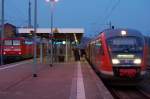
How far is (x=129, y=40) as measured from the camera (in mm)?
21219

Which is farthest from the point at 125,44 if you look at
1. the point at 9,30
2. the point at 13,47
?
the point at 9,30

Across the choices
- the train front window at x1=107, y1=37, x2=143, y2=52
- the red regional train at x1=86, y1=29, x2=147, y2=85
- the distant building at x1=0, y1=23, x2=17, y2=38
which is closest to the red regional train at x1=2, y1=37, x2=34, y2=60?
the red regional train at x1=86, y1=29, x2=147, y2=85

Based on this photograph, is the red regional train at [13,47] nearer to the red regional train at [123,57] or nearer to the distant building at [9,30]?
the red regional train at [123,57]

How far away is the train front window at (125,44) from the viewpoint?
20781 mm

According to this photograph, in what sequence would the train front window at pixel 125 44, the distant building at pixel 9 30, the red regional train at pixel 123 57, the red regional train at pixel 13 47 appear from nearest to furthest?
the red regional train at pixel 123 57 → the train front window at pixel 125 44 → the red regional train at pixel 13 47 → the distant building at pixel 9 30

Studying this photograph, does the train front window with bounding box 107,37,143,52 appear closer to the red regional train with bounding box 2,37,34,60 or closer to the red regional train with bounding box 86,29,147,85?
the red regional train with bounding box 86,29,147,85

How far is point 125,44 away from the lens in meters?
21.0

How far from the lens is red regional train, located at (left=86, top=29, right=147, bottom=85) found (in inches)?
792

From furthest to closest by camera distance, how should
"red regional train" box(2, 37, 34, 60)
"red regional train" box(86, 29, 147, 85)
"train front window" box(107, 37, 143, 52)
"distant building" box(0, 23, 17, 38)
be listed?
1. "distant building" box(0, 23, 17, 38)
2. "red regional train" box(2, 37, 34, 60)
3. "train front window" box(107, 37, 143, 52)
4. "red regional train" box(86, 29, 147, 85)

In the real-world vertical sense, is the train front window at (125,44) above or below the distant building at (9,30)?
below

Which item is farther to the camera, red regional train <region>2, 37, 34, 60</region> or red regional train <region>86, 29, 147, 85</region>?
red regional train <region>2, 37, 34, 60</region>

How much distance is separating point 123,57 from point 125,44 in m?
0.83

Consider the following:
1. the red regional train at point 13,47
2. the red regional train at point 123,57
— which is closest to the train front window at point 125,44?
the red regional train at point 123,57

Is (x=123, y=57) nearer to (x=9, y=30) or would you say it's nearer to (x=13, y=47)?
(x=13, y=47)
